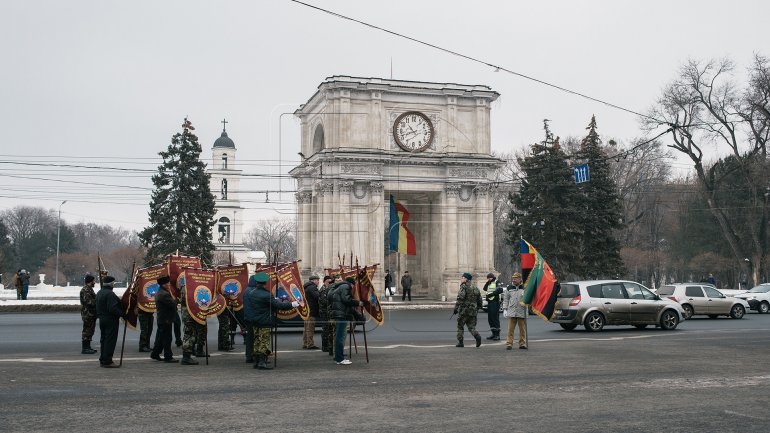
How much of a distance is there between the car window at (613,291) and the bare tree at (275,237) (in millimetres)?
80012

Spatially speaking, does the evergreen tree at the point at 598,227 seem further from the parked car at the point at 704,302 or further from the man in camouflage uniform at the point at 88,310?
the man in camouflage uniform at the point at 88,310

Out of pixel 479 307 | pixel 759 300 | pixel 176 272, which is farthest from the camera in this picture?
pixel 759 300

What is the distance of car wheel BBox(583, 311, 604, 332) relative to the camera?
81.2 feet

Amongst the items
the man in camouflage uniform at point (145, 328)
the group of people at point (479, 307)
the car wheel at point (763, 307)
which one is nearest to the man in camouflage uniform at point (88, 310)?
the man in camouflage uniform at point (145, 328)

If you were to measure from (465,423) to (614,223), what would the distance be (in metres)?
50.0

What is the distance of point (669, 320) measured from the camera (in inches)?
1011

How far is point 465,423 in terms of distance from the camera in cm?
973

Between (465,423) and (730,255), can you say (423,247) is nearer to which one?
(730,255)

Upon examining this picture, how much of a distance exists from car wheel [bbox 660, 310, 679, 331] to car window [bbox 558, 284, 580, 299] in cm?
286

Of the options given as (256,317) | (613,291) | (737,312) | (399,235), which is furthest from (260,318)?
(399,235)

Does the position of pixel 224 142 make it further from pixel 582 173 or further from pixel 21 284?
pixel 582 173

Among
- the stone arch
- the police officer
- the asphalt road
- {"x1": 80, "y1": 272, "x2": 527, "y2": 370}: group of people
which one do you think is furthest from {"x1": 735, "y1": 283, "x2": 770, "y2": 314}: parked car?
the stone arch

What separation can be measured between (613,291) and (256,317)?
13364mm

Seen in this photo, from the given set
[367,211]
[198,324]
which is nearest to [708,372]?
[198,324]
